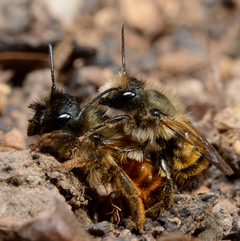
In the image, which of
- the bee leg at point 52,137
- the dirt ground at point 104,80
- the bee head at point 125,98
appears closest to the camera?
the dirt ground at point 104,80

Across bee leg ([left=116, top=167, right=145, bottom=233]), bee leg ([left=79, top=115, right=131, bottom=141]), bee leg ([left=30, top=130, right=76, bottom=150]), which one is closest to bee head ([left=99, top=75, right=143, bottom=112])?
bee leg ([left=79, top=115, right=131, bottom=141])

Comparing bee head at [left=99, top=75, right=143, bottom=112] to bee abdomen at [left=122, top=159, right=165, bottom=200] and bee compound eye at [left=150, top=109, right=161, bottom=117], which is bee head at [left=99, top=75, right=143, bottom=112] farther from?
bee abdomen at [left=122, top=159, right=165, bottom=200]

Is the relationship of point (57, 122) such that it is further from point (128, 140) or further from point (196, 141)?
point (196, 141)

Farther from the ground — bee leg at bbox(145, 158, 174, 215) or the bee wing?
the bee wing

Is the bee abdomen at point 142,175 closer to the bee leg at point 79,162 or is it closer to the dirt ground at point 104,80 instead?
the dirt ground at point 104,80

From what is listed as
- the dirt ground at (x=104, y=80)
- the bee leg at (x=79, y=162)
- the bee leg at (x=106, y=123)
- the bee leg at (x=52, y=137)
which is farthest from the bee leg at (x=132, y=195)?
the bee leg at (x=52, y=137)

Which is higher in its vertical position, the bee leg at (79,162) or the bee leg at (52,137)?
the bee leg at (52,137)
